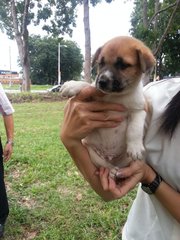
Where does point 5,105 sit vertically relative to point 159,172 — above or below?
above

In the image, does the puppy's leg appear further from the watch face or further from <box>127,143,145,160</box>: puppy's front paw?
the watch face

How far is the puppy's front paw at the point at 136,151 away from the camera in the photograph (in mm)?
1491

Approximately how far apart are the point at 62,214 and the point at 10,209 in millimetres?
553

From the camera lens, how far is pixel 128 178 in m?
1.43

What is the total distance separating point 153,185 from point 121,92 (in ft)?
1.40

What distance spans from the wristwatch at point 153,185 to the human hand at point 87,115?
11.8 inches

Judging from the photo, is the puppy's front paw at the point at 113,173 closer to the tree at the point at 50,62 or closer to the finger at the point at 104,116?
the finger at the point at 104,116

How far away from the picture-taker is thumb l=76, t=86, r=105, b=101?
4.92ft

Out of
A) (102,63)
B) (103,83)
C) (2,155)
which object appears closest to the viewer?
(103,83)

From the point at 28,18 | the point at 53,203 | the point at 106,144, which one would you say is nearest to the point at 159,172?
the point at 106,144

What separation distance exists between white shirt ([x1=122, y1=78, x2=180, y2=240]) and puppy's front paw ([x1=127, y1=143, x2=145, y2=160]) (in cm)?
4

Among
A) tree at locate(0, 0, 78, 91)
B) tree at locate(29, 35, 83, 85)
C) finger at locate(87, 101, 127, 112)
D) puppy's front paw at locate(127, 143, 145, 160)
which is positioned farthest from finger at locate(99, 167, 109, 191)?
tree at locate(29, 35, 83, 85)

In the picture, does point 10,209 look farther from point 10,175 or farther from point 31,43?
point 31,43

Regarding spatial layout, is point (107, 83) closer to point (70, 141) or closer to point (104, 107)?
point (104, 107)
